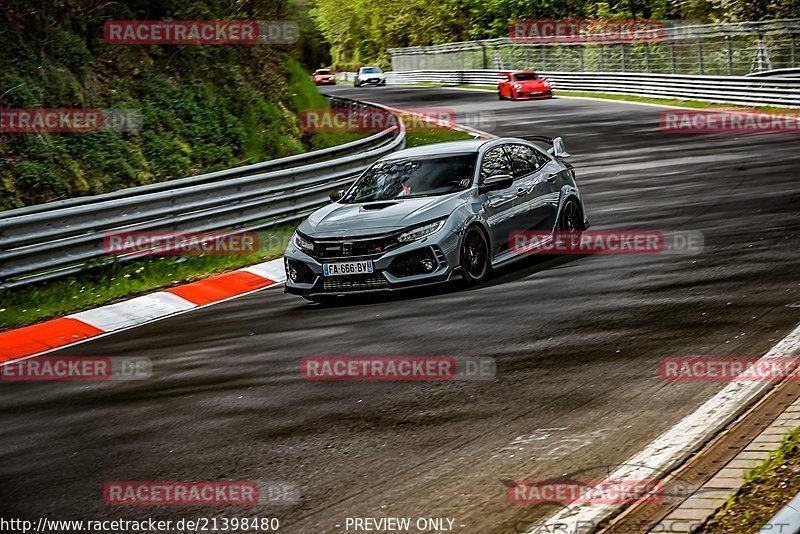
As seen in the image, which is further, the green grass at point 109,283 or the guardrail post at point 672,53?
the guardrail post at point 672,53

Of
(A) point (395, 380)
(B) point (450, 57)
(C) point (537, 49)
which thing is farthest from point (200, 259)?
(B) point (450, 57)

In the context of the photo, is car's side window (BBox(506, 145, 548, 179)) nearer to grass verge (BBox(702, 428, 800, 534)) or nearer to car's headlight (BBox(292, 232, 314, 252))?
car's headlight (BBox(292, 232, 314, 252))

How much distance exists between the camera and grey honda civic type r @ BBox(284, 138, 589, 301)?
36.3 feet

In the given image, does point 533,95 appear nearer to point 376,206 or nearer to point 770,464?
point 376,206

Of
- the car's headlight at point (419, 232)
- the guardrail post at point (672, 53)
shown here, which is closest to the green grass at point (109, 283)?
the car's headlight at point (419, 232)

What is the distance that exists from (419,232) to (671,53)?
112 ft

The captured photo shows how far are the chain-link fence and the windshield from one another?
85.3 feet

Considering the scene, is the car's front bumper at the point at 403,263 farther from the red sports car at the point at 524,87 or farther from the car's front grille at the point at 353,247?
the red sports car at the point at 524,87

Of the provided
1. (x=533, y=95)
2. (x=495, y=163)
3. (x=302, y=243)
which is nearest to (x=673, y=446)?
(x=302, y=243)

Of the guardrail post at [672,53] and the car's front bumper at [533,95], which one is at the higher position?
the guardrail post at [672,53]

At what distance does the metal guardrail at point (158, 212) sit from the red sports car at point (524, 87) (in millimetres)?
27206

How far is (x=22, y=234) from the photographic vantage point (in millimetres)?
13336

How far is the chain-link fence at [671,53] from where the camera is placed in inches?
1483

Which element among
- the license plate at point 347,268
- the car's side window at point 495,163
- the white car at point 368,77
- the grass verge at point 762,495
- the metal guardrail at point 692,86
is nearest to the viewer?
the grass verge at point 762,495
